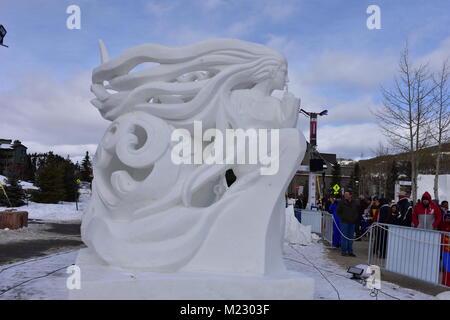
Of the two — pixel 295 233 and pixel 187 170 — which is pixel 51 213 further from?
pixel 187 170

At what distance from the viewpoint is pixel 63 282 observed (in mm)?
5637

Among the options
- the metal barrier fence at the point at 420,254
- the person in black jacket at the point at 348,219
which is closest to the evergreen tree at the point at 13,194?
→ the person in black jacket at the point at 348,219

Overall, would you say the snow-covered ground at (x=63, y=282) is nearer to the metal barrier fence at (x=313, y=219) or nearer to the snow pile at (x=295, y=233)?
the snow pile at (x=295, y=233)

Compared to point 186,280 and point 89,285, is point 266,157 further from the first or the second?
point 89,285

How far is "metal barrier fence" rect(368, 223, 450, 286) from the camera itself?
21.0 ft

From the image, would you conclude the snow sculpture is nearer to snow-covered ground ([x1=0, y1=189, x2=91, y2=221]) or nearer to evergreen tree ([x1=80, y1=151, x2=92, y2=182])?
snow-covered ground ([x1=0, y1=189, x2=91, y2=221])

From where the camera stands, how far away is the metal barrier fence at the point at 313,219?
1300 cm

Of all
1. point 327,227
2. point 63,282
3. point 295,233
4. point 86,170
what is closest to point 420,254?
point 295,233

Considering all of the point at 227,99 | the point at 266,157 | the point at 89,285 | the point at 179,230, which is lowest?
the point at 89,285

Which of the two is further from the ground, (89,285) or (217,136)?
(217,136)

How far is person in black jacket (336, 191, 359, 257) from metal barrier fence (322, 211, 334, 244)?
1.85m

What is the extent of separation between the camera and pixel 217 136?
484cm
